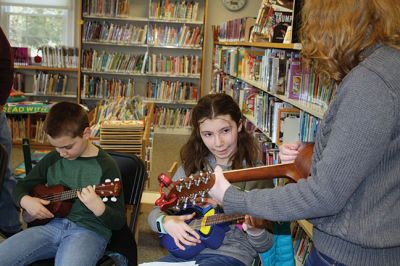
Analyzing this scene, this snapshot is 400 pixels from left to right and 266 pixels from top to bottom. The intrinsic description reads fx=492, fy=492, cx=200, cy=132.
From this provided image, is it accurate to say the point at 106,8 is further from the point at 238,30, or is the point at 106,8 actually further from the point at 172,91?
the point at 238,30

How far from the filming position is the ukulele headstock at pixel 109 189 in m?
2.00

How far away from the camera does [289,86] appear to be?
3119 mm

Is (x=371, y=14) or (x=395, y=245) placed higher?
(x=371, y=14)

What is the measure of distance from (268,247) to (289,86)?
160 centimetres

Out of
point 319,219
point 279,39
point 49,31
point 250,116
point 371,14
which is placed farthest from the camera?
point 49,31

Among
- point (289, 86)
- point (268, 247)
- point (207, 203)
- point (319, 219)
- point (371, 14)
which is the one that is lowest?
point (268, 247)

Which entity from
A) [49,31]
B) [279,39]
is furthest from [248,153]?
[49,31]

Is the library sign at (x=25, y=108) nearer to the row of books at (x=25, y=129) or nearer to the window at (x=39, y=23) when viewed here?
the row of books at (x=25, y=129)

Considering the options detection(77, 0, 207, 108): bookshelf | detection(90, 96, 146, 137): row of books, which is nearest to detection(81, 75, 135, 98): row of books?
detection(77, 0, 207, 108): bookshelf

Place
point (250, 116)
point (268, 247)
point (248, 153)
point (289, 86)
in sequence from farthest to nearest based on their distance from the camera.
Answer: point (250, 116) < point (289, 86) < point (248, 153) < point (268, 247)

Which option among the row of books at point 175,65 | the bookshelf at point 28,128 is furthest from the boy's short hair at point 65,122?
the row of books at point 175,65

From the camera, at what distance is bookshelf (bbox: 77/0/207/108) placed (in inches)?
300

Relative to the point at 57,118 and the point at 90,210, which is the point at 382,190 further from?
the point at 57,118

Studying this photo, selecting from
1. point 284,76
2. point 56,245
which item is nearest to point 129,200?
point 56,245
